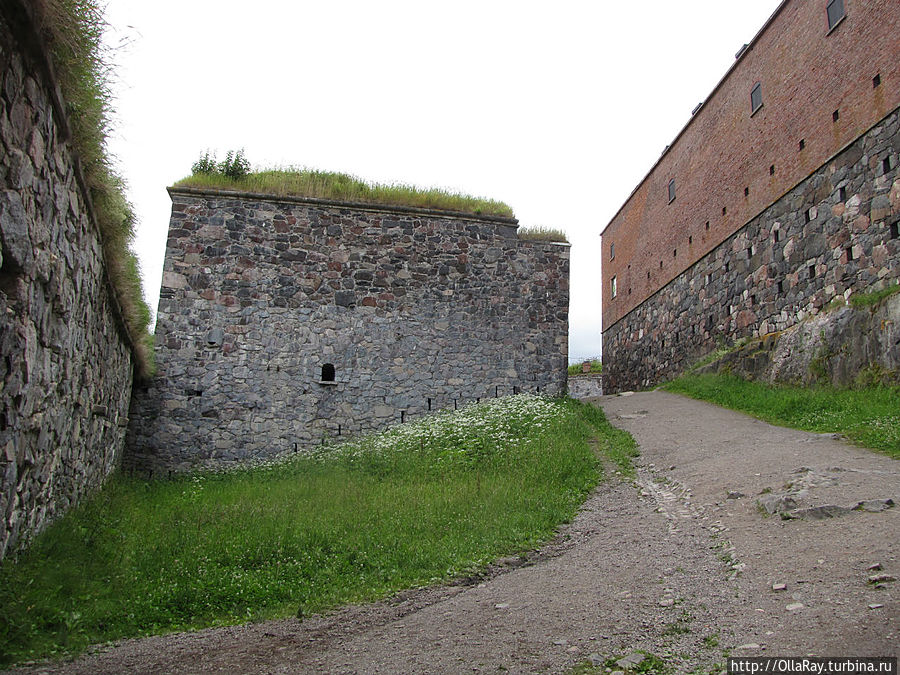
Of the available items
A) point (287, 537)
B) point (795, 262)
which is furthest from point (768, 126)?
point (287, 537)

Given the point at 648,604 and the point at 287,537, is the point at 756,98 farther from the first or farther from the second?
the point at 287,537

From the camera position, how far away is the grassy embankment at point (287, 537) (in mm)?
4195

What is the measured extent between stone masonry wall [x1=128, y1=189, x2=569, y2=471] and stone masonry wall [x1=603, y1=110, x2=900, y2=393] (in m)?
5.08

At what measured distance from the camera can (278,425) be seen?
11.6 metres

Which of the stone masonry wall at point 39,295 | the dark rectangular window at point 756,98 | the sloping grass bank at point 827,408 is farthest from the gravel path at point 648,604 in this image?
the dark rectangular window at point 756,98

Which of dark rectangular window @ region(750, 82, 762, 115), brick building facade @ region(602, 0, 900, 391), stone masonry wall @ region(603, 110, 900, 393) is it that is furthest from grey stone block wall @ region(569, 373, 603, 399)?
dark rectangular window @ region(750, 82, 762, 115)

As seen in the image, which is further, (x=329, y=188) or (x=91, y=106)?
(x=329, y=188)

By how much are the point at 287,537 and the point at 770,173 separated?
1424 centimetres

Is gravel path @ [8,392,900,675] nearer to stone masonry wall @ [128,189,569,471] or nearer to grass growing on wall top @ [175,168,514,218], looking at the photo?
stone masonry wall @ [128,189,569,471]

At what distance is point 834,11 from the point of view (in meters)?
12.7

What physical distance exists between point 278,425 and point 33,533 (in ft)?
22.4

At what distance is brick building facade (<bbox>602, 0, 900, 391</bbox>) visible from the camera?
455 inches

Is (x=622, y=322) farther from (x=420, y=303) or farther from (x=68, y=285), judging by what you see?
(x=68, y=285)

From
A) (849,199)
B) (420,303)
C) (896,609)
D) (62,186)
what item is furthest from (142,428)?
(849,199)
